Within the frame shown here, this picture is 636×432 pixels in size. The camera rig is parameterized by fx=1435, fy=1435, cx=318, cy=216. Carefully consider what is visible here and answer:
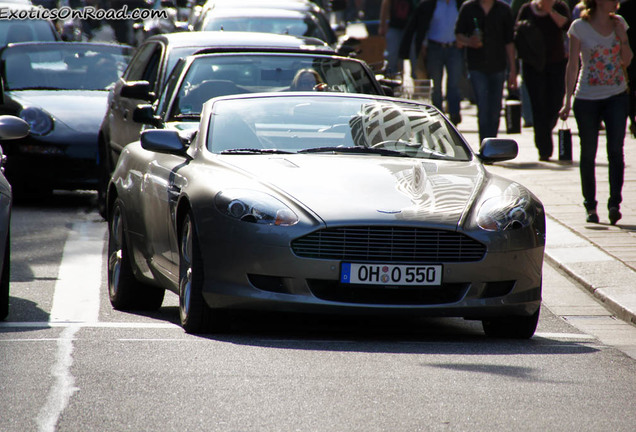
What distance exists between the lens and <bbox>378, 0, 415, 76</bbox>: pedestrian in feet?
74.0

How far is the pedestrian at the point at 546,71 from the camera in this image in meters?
16.6

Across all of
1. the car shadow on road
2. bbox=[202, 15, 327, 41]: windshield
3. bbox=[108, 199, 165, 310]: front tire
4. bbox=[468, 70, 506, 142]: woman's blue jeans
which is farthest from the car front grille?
bbox=[202, 15, 327, 41]: windshield

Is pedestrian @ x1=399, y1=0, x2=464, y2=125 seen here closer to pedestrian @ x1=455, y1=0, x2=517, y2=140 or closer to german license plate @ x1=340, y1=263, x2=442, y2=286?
pedestrian @ x1=455, y1=0, x2=517, y2=140

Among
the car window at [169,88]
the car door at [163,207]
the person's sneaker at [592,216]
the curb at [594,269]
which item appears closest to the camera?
the car door at [163,207]

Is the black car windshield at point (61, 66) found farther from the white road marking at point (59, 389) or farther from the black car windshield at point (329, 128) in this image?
the white road marking at point (59, 389)

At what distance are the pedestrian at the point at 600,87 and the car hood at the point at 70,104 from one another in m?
4.94

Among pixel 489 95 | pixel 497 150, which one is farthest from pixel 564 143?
pixel 497 150

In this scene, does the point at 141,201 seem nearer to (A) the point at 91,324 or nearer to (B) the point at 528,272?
(A) the point at 91,324

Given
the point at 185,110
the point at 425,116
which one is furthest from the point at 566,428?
the point at 185,110

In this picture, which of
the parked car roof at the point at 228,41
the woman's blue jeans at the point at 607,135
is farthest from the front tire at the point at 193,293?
the woman's blue jeans at the point at 607,135

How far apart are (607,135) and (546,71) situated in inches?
210

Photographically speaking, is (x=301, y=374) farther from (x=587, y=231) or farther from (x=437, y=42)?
(x=437, y=42)

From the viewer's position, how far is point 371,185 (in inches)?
290

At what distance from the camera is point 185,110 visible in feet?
33.4
